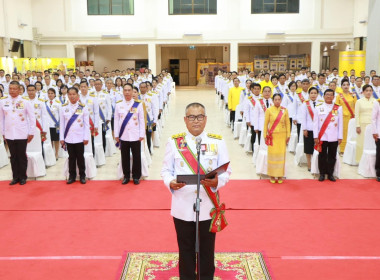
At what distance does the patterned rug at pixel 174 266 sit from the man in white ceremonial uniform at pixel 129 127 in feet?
9.53

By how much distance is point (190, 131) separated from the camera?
3518mm

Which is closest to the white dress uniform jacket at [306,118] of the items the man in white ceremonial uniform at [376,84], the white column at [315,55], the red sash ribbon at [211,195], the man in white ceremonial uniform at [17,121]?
the man in white ceremonial uniform at [376,84]

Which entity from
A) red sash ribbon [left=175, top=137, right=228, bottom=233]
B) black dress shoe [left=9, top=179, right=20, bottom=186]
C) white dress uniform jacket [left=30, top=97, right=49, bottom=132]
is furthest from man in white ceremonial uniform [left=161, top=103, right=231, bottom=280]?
white dress uniform jacket [left=30, top=97, right=49, bottom=132]

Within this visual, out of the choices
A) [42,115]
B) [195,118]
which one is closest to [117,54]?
[42,115]

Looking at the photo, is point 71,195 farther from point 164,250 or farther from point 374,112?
point 374,112

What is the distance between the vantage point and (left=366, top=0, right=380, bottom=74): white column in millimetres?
15613

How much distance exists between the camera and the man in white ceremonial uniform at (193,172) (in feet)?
11.3

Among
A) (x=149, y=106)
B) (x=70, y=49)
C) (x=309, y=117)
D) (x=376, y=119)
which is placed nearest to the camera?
(x=376, y=119)

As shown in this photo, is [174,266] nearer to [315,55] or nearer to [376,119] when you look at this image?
[376,119]

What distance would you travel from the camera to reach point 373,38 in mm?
16125

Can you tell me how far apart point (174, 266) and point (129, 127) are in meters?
3.31

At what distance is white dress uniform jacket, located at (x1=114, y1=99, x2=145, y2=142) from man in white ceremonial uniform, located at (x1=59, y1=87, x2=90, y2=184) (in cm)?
52

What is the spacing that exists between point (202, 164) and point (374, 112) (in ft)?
16.5

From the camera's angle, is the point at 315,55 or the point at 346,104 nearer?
the point at 346,104
